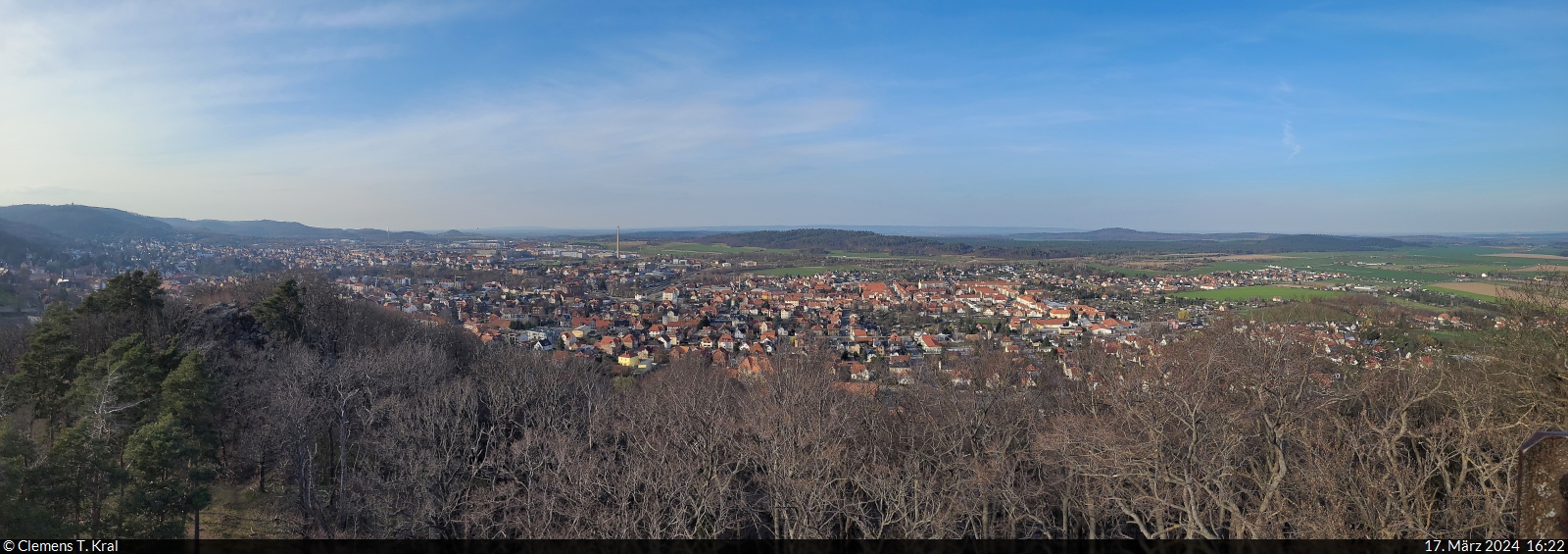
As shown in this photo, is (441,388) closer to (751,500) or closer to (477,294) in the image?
(751,500)

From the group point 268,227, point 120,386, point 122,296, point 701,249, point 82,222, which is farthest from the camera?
point 268,227

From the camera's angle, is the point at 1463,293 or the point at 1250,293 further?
the point at 1250,293

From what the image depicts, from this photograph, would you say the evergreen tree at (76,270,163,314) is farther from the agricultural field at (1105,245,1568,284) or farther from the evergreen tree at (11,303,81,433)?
the agricultural field at (1105,245,1568,284)

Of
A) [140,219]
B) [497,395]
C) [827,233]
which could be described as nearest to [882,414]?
[497,395]

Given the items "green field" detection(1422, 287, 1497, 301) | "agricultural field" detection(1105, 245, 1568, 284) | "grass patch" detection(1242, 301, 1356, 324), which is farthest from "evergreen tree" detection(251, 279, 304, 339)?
"agricultural field" detection(1105, 245, 1568, 284)

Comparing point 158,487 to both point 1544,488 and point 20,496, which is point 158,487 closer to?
point 20,496

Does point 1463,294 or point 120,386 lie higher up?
point 1463,294

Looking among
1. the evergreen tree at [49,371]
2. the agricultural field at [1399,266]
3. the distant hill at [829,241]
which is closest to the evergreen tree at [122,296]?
the evergreen tree at [49,371]

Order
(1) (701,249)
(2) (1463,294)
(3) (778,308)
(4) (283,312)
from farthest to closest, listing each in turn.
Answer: (1) (701,249)
(3) (778,308)
(2) (1463,294)
(4) (283,312)

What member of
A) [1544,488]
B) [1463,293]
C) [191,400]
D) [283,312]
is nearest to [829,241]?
[1463,293]
